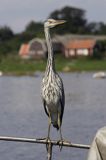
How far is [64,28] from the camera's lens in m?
132

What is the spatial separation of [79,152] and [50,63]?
6.52 m

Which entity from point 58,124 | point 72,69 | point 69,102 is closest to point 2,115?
point 69,102

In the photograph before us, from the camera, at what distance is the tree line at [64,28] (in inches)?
4754

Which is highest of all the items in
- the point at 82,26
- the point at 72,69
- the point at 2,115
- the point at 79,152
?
the point at 79,152

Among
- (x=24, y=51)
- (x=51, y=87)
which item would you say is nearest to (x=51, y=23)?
(x=51, y=87)

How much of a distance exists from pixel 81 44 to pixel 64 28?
24.3 metres

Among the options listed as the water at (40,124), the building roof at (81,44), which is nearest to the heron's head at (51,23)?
the water at (40,124)

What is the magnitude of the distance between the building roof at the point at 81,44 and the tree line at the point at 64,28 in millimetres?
7688

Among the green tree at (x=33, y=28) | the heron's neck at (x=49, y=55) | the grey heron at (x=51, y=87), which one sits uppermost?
the heron's neck at (x=49, y=55)

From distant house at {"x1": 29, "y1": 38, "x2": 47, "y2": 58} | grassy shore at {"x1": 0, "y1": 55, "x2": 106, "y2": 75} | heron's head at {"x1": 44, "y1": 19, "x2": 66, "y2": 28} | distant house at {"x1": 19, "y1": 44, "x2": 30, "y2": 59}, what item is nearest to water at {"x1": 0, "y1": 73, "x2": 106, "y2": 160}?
heron's head at {"x1": 44, "y1": 19, "x2": 66, "y2": 28}

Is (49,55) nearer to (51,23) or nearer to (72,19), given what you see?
(51,23)

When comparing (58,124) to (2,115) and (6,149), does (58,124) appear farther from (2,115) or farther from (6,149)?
(2,115)

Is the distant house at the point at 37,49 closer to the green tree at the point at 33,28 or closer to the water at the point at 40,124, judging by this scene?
the green tree at the point at 33,28

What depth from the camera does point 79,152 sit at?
15.9 m
